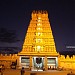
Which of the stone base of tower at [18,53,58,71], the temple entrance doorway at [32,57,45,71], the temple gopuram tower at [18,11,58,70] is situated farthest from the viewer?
the temple entrance doorway at [32,57,45,71]

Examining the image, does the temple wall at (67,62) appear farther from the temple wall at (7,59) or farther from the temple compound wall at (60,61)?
the temple wall at (7,59)

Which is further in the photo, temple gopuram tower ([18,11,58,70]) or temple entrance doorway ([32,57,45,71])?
temple entrance doorway ([32,57,45,71])

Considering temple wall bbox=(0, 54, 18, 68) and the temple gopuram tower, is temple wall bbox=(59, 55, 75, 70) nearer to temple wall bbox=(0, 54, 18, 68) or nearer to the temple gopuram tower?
the temple gopuram tower

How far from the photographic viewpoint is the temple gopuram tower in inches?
1532

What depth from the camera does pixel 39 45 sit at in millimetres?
39344

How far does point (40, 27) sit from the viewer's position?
40312 millimetres

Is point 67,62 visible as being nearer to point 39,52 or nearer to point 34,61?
point 39,52

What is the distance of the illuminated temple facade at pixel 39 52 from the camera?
128 feet

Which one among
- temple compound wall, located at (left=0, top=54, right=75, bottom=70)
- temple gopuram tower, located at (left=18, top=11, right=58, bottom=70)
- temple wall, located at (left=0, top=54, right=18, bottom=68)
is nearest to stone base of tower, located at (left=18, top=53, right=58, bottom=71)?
temple gopuram tower, located at (left=18, top=11, right=58, bottom=70)

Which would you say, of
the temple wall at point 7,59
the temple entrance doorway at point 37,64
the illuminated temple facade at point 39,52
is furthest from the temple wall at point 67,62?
the temple wall at point 7,59

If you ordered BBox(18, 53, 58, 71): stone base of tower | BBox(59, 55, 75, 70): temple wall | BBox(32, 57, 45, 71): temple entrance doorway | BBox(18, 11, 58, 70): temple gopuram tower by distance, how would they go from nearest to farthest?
BBox(18, 53, 58, 71): stone base of tower, BBox(18, 11, 58, 70): temple gopuram tower, BBox(59, 55, 75, 70): temple wall, BBox(32, 57, 45, 71): temple entrance doorway

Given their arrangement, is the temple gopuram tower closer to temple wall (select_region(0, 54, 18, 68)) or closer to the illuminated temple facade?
the illuminated temple facade

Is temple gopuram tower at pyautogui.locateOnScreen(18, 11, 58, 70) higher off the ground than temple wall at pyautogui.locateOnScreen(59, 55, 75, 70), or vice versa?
temple gopuram tower at pyautogui.locateOnScreen(18, 11, 58, 70)

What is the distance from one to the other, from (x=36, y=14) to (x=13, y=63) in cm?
777
